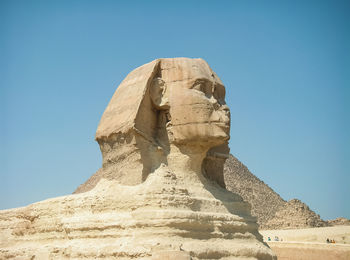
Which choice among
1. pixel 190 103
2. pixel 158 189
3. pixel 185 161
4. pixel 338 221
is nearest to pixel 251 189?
pixel 338 221

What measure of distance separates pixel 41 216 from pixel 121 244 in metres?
3.19

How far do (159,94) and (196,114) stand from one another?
88 centimetres

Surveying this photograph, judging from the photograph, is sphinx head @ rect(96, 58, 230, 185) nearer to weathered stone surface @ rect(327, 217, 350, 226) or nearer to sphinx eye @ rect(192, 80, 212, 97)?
sphinx eye @ rect(192, 80, 212, 97)

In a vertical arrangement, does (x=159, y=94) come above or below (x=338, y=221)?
below

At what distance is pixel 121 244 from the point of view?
8273mm

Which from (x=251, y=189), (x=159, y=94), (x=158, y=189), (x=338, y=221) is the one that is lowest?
(x=158, y=189)

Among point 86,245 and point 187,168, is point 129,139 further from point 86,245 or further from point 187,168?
point 86,245

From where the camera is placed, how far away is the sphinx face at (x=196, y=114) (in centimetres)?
938

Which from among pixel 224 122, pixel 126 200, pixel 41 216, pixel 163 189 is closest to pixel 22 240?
pixel 41 216

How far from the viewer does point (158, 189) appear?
8461mm

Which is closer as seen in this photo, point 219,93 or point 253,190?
point 219,93

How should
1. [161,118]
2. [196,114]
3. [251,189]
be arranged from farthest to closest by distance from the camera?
[251,189] → [161,118] → [196,114]

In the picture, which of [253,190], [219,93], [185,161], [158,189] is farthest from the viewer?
[253,190]

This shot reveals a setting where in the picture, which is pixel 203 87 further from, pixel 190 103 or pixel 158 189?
pixel 158 189
